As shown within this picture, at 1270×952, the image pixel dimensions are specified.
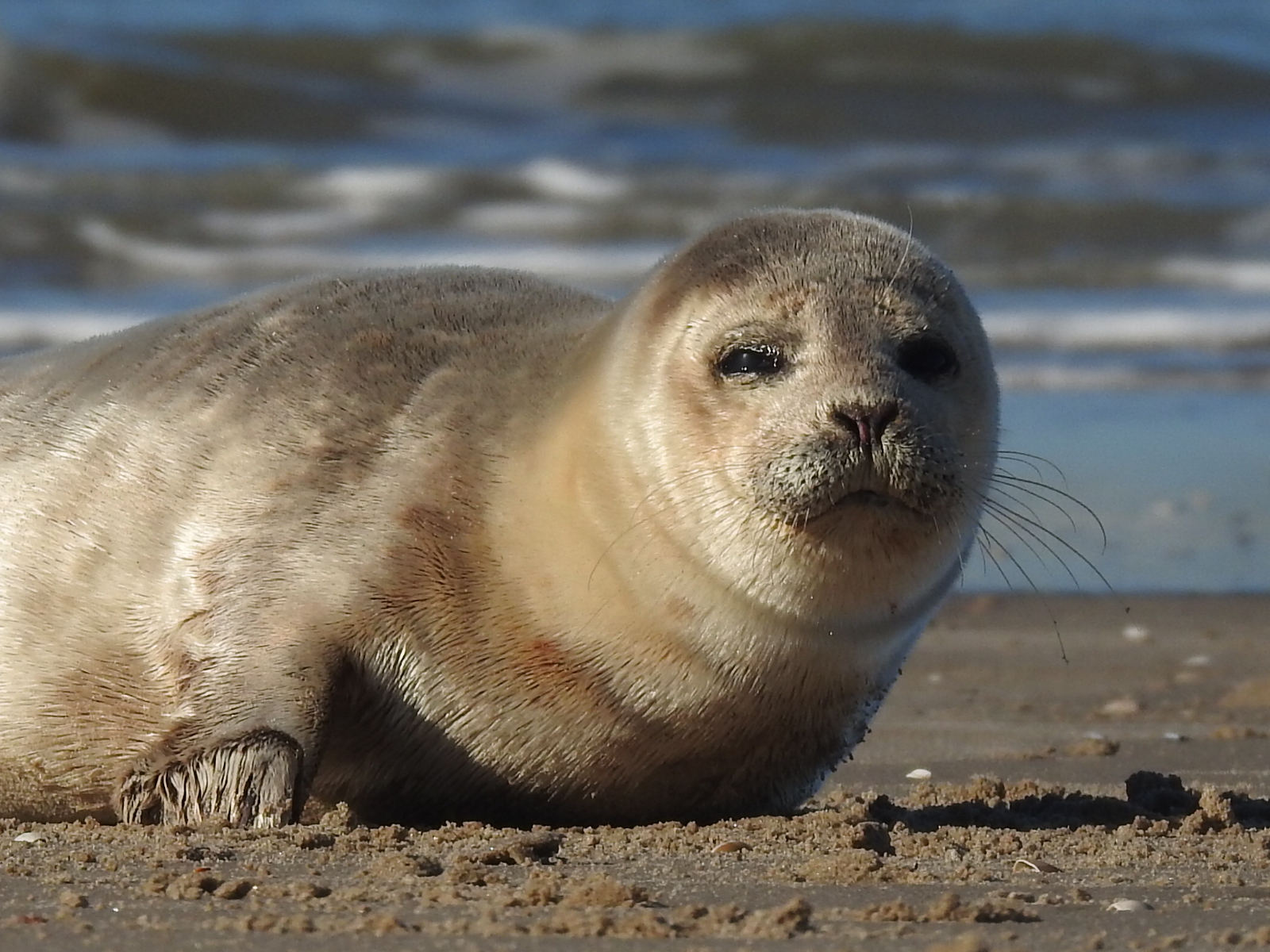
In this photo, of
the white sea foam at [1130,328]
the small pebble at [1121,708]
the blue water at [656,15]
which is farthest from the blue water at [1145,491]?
the blue water at [656,15]

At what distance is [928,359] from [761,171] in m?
15.4

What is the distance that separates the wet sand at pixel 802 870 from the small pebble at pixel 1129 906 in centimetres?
→ 3

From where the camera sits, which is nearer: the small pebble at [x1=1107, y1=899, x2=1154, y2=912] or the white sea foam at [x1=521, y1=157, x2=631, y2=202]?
the small pebble at [x1=1107, y1=899, x2=1154, y2=912]

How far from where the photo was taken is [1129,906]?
10.8 ft

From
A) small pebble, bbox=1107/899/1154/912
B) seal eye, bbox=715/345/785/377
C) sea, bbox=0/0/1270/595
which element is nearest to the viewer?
small pebble, bbox=1107/899/1154/912

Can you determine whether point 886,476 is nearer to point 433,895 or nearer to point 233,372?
point 433,895

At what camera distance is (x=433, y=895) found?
3.27 meters

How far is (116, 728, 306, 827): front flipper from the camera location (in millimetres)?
3961

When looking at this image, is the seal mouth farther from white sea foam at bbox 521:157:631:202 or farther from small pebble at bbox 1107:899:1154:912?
white sea foam at bbox 521:157:631:202

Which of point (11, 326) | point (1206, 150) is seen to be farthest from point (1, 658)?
point (1206, 150)

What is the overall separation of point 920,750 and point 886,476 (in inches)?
69.6

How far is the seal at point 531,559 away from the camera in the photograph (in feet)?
12.8

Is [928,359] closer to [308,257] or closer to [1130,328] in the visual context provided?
[1130,328]

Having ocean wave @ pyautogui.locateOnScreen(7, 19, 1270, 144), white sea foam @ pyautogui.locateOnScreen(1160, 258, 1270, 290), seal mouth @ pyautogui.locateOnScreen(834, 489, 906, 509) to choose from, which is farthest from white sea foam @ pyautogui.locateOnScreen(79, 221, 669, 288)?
seal mouth @ pyautogui.locateOnScreen(834, 489, 906, 509)
